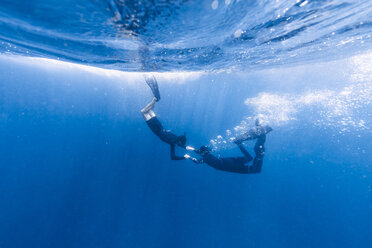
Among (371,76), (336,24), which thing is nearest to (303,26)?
(336,24)

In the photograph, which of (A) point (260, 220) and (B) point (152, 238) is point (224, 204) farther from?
(B) point (152, 238)

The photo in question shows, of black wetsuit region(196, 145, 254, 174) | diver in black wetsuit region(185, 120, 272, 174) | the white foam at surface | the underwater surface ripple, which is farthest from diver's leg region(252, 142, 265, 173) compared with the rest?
the white foam at surface

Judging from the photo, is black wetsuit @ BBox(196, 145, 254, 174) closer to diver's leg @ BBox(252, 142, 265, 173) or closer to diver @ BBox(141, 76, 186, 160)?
diver's leg @ BBox(252, 142, 265, 173)

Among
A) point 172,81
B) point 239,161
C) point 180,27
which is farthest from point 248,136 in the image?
point 172,81

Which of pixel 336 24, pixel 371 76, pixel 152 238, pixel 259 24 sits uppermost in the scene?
pixel 259 24

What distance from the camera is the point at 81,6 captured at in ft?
16.6

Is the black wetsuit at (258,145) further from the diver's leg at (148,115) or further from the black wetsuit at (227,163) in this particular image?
the diver's leg at (148,115)

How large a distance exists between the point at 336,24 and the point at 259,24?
11.4ft

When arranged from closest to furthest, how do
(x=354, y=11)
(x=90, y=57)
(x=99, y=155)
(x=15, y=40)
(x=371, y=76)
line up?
(x=354, y=11)
(x=15, y=40)
(x=90, y=57)
(x=371, y=76)
(x=99, y=155)

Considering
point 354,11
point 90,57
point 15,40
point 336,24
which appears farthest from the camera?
point 90,57

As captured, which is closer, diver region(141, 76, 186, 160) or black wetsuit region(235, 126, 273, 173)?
diver region(141, 76, 186, 160)

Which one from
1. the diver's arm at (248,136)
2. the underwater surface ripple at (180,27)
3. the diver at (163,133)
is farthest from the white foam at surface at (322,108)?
the diver at (163,133)

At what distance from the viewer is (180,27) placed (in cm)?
675

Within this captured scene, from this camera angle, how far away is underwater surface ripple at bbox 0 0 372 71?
17.4 feet
